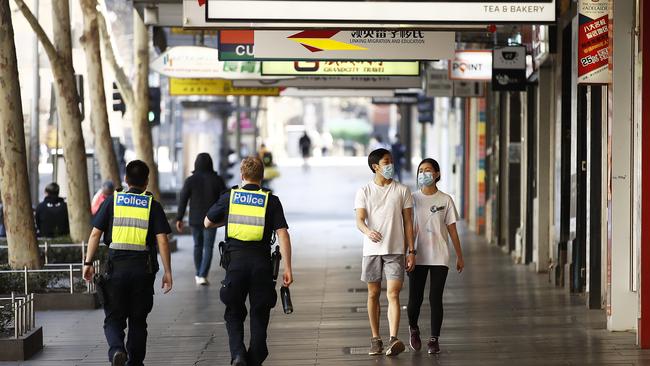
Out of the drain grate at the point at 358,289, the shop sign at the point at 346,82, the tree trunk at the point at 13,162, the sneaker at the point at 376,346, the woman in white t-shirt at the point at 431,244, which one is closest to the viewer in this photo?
the sneaker at the point at 376,346

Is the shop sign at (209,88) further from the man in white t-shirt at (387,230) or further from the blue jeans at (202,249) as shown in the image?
the man in white t-shirt at (387,230)

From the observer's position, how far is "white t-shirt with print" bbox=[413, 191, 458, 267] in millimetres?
12805

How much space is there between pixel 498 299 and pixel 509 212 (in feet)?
22.7

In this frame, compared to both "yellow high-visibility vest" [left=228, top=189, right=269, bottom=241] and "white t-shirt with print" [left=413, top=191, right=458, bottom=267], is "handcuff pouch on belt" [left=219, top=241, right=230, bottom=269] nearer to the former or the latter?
"yellow high-visibility vest" [left=228, top=189, right=269, bottom=241]

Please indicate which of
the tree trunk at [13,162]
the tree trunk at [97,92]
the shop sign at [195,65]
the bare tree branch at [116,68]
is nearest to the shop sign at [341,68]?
the shop sign at [195,65]

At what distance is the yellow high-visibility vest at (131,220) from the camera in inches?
438

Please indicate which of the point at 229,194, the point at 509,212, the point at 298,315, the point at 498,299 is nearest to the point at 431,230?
the point at 229,194

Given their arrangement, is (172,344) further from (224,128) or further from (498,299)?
(224,128)

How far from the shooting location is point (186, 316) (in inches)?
633

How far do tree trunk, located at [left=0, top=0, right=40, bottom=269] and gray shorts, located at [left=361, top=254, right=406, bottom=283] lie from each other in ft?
18.4

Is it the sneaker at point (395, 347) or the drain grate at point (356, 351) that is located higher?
the sneaker at point (395, 347)

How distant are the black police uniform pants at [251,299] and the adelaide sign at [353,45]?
4.17 metres

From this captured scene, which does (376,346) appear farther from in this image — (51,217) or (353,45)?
(51,217)

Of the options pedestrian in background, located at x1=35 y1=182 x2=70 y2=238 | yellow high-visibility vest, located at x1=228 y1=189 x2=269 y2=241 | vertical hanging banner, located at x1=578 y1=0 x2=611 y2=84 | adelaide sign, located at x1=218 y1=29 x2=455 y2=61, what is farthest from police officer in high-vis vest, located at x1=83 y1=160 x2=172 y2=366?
pedestrian in background, located at x1=35 y1=182 x2=70 y2=238
